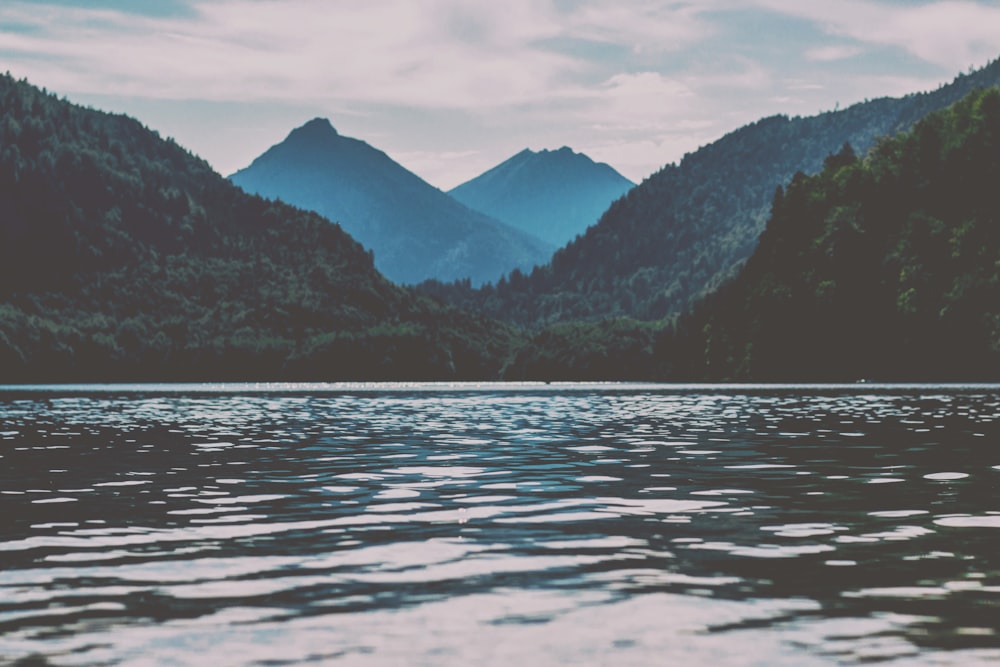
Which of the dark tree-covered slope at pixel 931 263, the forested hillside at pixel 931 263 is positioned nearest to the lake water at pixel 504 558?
the forested hillside at pixel 931 263

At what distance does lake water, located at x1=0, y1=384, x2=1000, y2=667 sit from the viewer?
13.8m

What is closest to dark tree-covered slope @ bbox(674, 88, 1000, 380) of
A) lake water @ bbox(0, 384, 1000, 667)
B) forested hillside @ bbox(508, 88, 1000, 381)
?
forested hillside @ bbox(508, 88, 1000, 381)

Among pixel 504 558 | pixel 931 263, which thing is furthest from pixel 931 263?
pixel 504 558

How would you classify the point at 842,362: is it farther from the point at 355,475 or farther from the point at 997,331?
the point at 355,475

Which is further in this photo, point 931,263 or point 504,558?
point 931,263

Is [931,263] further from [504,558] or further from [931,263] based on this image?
[504,558]

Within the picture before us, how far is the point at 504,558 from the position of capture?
64.7 ft

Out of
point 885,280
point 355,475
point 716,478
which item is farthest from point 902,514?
point 885,280

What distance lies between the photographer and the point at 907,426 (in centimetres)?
6144

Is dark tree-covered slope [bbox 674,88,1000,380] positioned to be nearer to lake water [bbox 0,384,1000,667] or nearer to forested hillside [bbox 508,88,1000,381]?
forested hillside [bbox 508,88,1000,381]

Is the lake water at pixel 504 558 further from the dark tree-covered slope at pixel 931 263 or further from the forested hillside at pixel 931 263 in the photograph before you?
the dark tree-covered slope at pixel 931 263

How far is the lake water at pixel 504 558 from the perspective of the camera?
45.1ft

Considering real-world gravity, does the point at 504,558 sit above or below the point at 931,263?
below

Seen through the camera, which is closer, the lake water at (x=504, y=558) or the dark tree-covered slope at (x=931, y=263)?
the lake water at (x=504, y=558)
